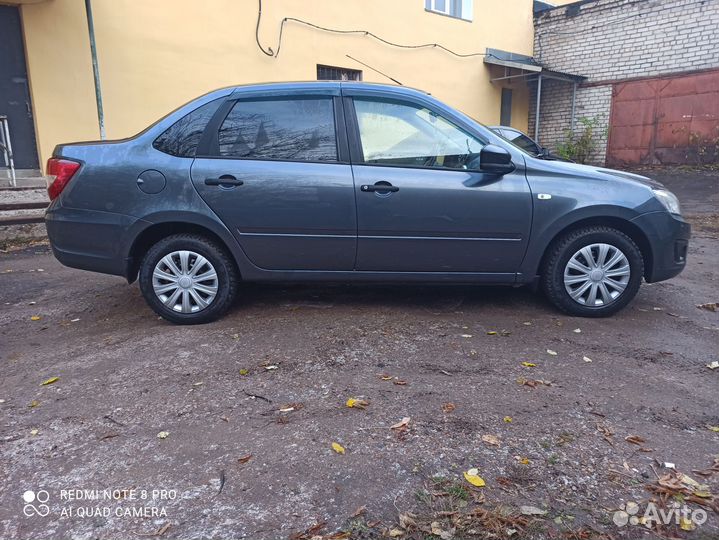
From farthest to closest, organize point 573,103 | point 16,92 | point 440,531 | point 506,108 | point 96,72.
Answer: point 506,108 → point 573,103 → point 96,72 → point 16,92 → point 440,531

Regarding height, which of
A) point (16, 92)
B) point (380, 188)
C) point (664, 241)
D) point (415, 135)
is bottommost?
point (664, 241)

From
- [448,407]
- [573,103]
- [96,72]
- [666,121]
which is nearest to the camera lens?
[448,407]

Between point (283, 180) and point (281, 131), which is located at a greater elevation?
point (281, 131)

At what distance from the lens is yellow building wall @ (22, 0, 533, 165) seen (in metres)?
7.75

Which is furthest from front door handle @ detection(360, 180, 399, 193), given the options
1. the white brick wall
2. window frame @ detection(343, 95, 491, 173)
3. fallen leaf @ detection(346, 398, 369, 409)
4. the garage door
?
the white brick wall

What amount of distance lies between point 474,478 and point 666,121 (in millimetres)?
14598

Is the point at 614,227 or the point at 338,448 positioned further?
the point at 614,227

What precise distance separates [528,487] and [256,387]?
156cm

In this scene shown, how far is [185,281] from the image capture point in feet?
12.4

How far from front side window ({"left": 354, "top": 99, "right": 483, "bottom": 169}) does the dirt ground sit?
1252mm

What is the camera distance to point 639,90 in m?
14.0

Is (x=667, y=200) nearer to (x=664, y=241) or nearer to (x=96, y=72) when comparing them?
(x=664, y=241)

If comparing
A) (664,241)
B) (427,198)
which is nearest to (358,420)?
(427,198)

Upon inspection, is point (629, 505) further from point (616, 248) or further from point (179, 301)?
point (179, 301)
